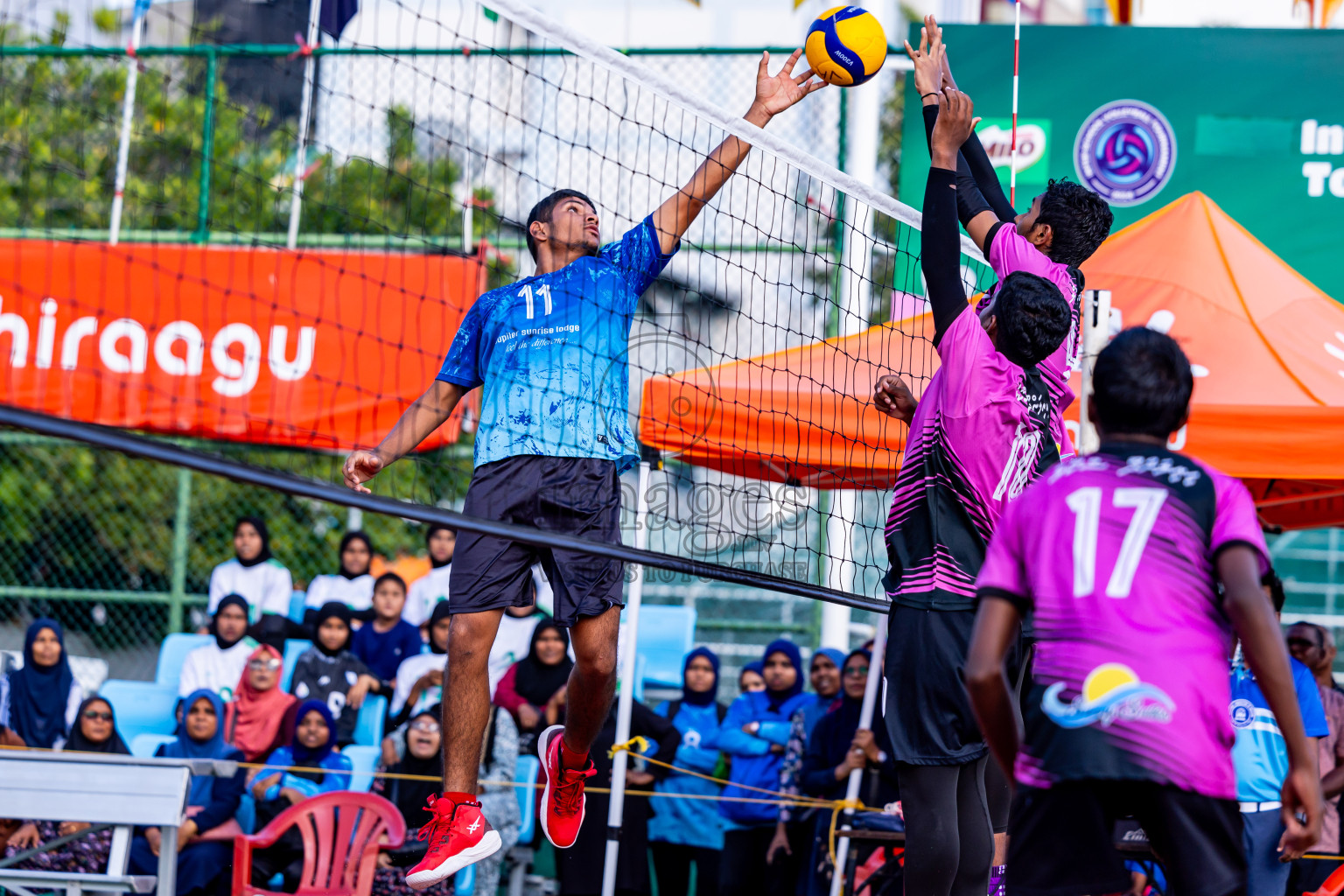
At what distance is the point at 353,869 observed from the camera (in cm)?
788

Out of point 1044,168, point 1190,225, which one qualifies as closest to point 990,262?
point 1190,225

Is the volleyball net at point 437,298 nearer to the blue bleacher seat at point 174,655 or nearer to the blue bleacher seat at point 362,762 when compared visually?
the blue bleacher seat at point 174,655

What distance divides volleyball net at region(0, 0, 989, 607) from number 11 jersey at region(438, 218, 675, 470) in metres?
0.82

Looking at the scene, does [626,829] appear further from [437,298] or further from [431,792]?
[437,298]

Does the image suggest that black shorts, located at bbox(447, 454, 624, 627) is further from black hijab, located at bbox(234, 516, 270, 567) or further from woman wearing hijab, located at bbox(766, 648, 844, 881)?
black hijab, located at bbox(234, 516, 270, 567)

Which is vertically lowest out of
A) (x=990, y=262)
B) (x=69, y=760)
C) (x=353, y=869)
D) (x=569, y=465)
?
(x=353, y=869)

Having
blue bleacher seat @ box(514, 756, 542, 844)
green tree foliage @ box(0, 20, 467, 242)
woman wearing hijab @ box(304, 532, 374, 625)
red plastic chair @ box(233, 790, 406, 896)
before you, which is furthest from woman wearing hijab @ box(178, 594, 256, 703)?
green tree foliage @ box(0, 20, 467, 242)

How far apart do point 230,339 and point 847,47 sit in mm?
6669

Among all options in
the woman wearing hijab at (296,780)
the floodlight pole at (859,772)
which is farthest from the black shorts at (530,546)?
the woman wearing hijab at (296,780)

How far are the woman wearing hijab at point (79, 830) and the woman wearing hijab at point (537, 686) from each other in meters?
2.36

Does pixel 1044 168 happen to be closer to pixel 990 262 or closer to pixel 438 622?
pixel 438 622

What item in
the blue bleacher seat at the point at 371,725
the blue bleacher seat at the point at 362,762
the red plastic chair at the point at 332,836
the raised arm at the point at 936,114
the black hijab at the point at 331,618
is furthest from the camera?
the black hijab at the point at 331,618

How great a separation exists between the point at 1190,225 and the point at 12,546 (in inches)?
435

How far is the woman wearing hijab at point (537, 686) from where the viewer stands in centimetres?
870
